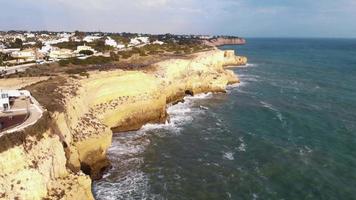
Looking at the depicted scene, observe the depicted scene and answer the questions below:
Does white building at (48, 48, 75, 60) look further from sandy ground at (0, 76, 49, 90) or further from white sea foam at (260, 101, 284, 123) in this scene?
white sea foam at (260, 101, 284, 123)

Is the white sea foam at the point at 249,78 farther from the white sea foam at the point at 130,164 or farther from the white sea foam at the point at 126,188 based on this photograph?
the white sea foam at the point at 126,188

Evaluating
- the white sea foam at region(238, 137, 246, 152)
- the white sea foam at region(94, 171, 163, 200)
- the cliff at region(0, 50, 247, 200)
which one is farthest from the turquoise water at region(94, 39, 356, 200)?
the cliff at region(0, 50, 247, 200)

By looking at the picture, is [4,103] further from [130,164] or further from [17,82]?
[17,82]

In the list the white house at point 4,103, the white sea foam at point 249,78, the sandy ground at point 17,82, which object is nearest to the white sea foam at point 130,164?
the white house at point 4,103

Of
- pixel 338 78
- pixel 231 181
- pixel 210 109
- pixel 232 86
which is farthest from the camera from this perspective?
pixel 338 78

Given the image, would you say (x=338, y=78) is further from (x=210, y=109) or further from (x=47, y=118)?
(x=47, y=118)

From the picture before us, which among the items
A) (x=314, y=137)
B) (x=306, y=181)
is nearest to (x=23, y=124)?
(x=306, y=181)
